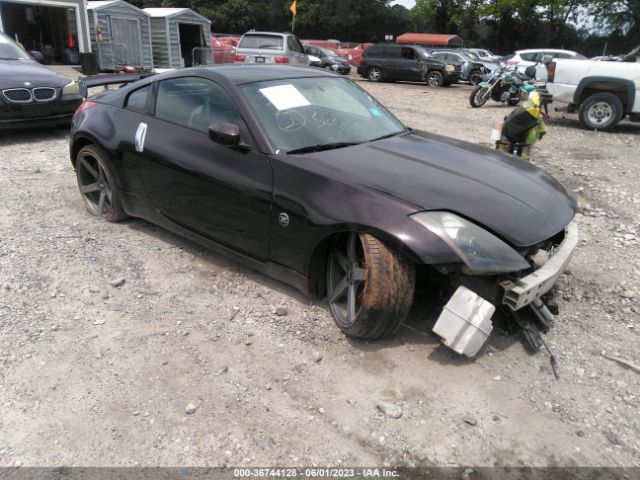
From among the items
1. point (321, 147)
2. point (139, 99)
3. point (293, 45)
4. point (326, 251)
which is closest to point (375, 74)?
point (293, 45)

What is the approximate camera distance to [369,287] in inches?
107

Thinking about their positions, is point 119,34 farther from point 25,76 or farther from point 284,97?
point 284,97

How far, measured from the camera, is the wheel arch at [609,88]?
9594mm

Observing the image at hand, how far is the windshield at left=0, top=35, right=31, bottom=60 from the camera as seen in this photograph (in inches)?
322

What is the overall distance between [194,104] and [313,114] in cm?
91

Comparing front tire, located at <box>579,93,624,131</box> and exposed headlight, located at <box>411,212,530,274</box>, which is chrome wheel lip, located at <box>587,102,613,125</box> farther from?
exposed headlight, located at <box>411,212,530,274</box>

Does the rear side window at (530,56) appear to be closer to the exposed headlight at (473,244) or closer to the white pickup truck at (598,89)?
the white pickup truck at (598,89)

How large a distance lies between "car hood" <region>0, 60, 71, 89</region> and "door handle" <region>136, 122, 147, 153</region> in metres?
4.39

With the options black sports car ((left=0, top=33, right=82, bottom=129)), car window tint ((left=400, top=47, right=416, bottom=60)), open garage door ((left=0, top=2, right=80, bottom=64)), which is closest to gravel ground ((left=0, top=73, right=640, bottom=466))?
black sports car ((left=0, top=33, right=82, bottom=129))

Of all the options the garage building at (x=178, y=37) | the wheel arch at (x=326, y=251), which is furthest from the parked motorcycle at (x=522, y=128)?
the garage building at (x=178, y=37)

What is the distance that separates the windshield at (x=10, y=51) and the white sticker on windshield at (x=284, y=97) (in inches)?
267

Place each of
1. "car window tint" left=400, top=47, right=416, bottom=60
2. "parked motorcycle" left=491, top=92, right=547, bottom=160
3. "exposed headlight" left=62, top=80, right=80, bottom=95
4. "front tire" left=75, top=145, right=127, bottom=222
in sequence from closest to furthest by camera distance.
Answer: "front tire" left=75, top=145, right=127, bottom=222 < "parked motorcycle" left=491, top=92, right=547, bottom=160 < "exposed headlight" left=62, top=80, right=80, bottom=95 < "car window tint" left=400, top=47, right=416, bottom=60

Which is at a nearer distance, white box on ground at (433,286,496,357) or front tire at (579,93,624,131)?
white box on ground at (433,286,496,357)

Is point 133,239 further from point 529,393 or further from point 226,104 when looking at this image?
point 529,393
